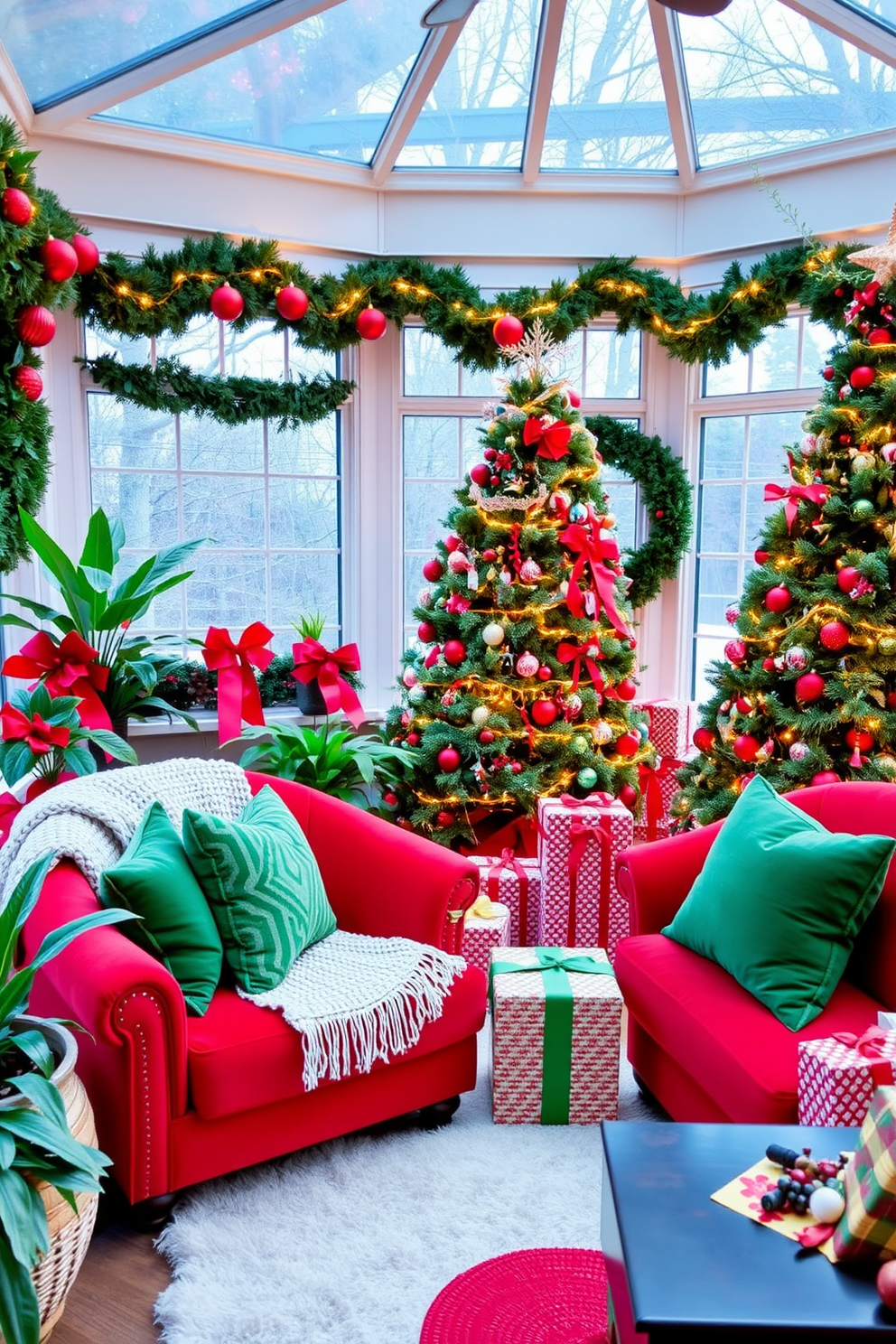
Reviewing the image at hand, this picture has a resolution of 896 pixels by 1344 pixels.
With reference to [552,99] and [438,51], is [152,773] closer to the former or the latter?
[438,51]

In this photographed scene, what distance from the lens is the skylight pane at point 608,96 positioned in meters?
3.89

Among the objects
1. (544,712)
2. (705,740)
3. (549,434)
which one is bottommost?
(705,740)

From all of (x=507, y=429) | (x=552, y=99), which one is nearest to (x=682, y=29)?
(x=552, y=99)

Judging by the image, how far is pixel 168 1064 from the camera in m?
2.07

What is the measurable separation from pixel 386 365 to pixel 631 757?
7.00 ft

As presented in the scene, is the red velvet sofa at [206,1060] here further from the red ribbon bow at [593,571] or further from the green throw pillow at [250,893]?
the red ribbon bow at [593,571]

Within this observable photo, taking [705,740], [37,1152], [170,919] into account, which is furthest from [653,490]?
[37,1152]

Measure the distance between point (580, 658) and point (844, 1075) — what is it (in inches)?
86.7

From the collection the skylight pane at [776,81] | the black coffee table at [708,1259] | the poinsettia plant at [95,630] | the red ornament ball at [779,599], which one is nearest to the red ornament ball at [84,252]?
the poinsettia plant at [95,630]

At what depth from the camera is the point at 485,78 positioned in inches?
160

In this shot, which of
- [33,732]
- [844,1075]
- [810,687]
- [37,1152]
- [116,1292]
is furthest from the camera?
[810,687]

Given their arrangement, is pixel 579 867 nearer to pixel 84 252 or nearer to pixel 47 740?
pixel 47 740

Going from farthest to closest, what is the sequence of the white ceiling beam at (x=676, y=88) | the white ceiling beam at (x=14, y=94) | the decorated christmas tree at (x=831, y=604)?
the white ceiling beam at (x=676, y=88), the decorated christmas tree at (x=831, y=604), the white ceiling beam at (x=14, y=94)

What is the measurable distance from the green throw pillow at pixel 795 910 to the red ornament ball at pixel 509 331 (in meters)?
2.50
